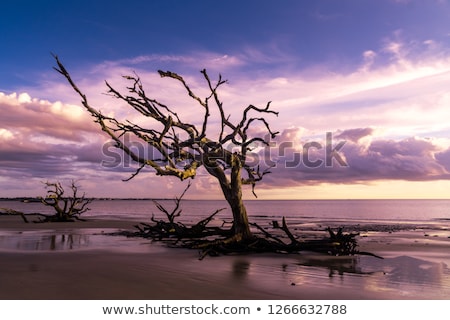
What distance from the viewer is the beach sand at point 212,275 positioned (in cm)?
765

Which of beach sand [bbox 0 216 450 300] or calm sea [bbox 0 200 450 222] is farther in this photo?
calm sea [bbox 0 200 450 222]

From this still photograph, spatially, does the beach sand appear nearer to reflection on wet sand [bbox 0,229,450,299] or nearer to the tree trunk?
reflection on wet sand [bbox 0,229,450,299]

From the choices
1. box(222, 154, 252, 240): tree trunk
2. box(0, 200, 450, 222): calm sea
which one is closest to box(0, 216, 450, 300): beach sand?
box(222, 154, 252, 240): tree trunk

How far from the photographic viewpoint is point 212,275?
9516mm

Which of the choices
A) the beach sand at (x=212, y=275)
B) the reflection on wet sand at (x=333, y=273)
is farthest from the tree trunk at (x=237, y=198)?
the reflection on wet sand at (x=333, y=273)

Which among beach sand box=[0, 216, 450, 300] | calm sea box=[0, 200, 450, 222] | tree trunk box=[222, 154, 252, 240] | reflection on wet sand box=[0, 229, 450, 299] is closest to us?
beach sand box=[0, 216, 450, 300]

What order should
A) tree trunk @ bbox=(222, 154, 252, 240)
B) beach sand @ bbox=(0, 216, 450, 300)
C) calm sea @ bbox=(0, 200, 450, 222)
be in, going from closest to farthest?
1. beach sand @ bbox=(0, 216, 450, 300)
2. tree trunk @ bbox=(222, 154, 252, 240)
3. calm sea @ bbox=(0, 200, 450, 222)

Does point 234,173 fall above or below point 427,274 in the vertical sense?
above

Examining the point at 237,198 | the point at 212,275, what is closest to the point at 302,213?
the point at 237,198

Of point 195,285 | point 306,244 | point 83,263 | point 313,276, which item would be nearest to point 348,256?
point 306,244

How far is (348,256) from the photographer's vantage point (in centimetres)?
1344

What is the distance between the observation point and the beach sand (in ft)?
25.1

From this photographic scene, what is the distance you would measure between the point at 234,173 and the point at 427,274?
23.1 feet
